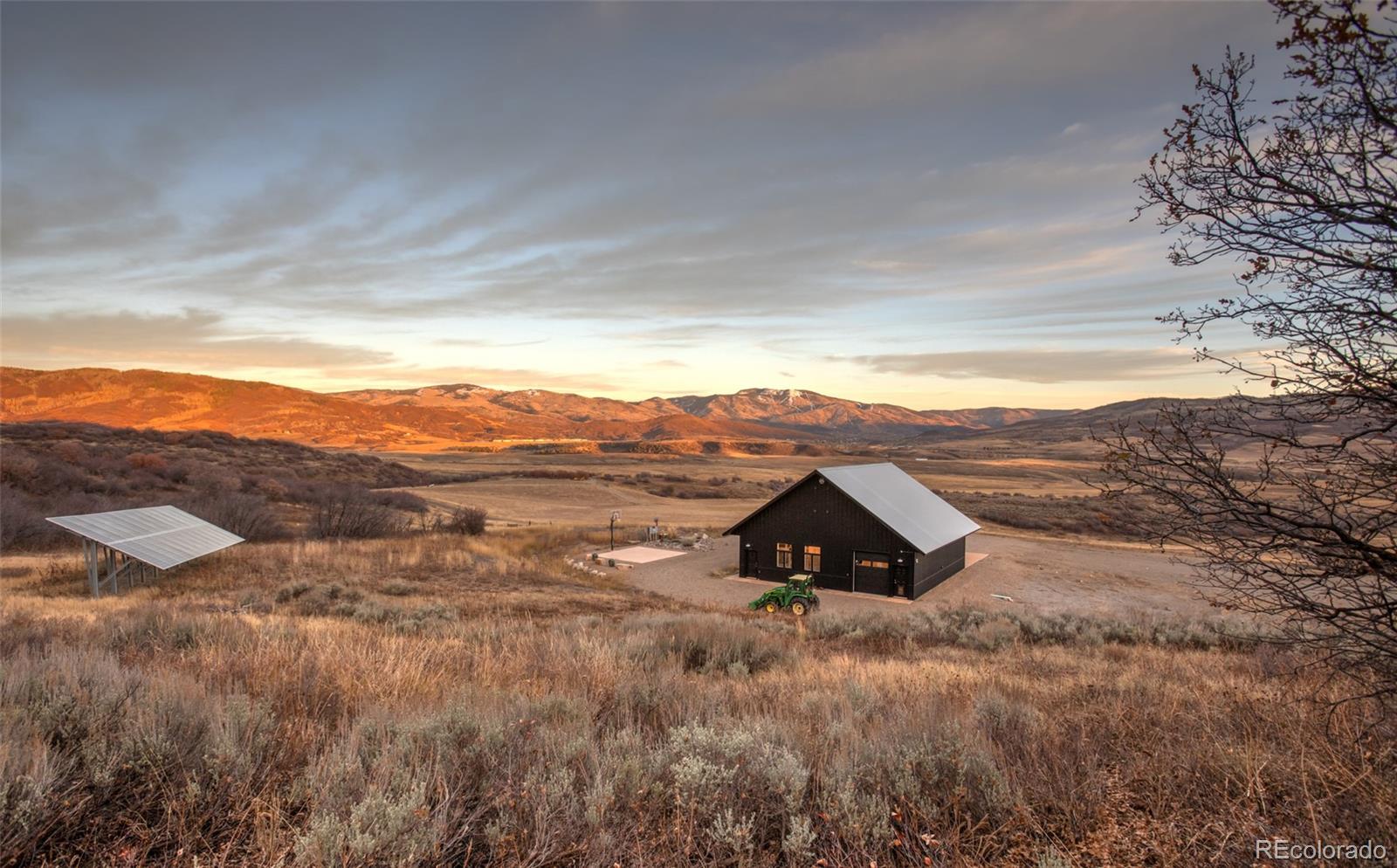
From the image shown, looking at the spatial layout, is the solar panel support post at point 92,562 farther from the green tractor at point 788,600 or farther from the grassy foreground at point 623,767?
the green tractor at point 788,600

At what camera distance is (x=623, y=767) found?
148 inches

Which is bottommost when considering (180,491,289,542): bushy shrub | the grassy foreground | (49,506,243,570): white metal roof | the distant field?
the distant field

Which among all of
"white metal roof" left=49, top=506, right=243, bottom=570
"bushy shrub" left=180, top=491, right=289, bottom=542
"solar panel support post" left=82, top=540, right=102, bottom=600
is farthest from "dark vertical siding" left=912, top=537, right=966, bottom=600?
"bushy shrub" left=180, top=491, right=289, bottom=542

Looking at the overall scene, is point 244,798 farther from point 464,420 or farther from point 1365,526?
point 464,420

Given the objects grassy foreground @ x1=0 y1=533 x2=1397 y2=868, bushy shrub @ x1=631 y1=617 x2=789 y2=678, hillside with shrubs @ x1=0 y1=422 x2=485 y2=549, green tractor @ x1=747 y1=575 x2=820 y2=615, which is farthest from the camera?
hillside with shrubs @ x1=0 y1=422 x2=485 y2=549

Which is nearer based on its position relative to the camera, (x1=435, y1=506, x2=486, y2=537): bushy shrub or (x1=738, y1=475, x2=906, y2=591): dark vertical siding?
(x1=738, y1=475, x2=906, y2=591): dark vertical siding

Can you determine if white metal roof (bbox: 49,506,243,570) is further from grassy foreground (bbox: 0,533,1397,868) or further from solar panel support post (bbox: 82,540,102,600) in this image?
grassy foreground (bbox: 0,533,1397,868)

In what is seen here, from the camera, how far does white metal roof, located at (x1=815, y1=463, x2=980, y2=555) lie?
26.5 meters

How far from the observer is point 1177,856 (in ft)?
10.6

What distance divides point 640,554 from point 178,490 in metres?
27.4

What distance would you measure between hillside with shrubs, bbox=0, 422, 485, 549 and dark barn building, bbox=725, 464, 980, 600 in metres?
18.7

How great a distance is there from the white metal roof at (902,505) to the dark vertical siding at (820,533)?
0.48 meters

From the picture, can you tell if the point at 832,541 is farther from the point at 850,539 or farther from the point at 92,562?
the point at 92,562

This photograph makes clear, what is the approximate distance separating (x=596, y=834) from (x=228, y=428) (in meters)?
156
